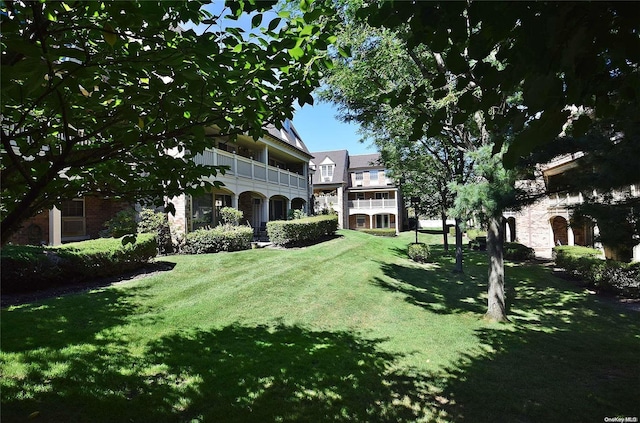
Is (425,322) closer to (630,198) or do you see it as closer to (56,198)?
(630,198)

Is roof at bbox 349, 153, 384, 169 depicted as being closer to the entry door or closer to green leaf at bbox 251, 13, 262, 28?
the entry door

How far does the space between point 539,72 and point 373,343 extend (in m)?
5.93

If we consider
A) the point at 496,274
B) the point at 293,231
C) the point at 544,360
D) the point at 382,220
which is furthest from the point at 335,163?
the point at 544,360

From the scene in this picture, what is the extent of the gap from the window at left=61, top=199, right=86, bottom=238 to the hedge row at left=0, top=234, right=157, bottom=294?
6.91 metres

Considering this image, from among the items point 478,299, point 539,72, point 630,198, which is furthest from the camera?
point 478,299

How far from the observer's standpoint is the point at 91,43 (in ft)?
9.85

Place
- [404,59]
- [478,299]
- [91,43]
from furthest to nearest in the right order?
[478,299]
[404,59]
[91,43]

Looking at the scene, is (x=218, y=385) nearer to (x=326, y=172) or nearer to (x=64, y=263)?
(x=64, y=263)

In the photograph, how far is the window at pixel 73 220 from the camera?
15.1 metres

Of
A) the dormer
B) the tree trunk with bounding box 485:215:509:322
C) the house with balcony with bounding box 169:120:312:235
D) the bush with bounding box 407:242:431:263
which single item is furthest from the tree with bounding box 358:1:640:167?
the dormer

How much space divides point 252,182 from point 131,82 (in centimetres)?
1715

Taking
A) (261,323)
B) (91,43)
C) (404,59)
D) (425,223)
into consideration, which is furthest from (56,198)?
(425,223)

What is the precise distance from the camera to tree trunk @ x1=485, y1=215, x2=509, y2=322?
27.5 feet

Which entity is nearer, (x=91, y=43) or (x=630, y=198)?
(x=91, y=43)
